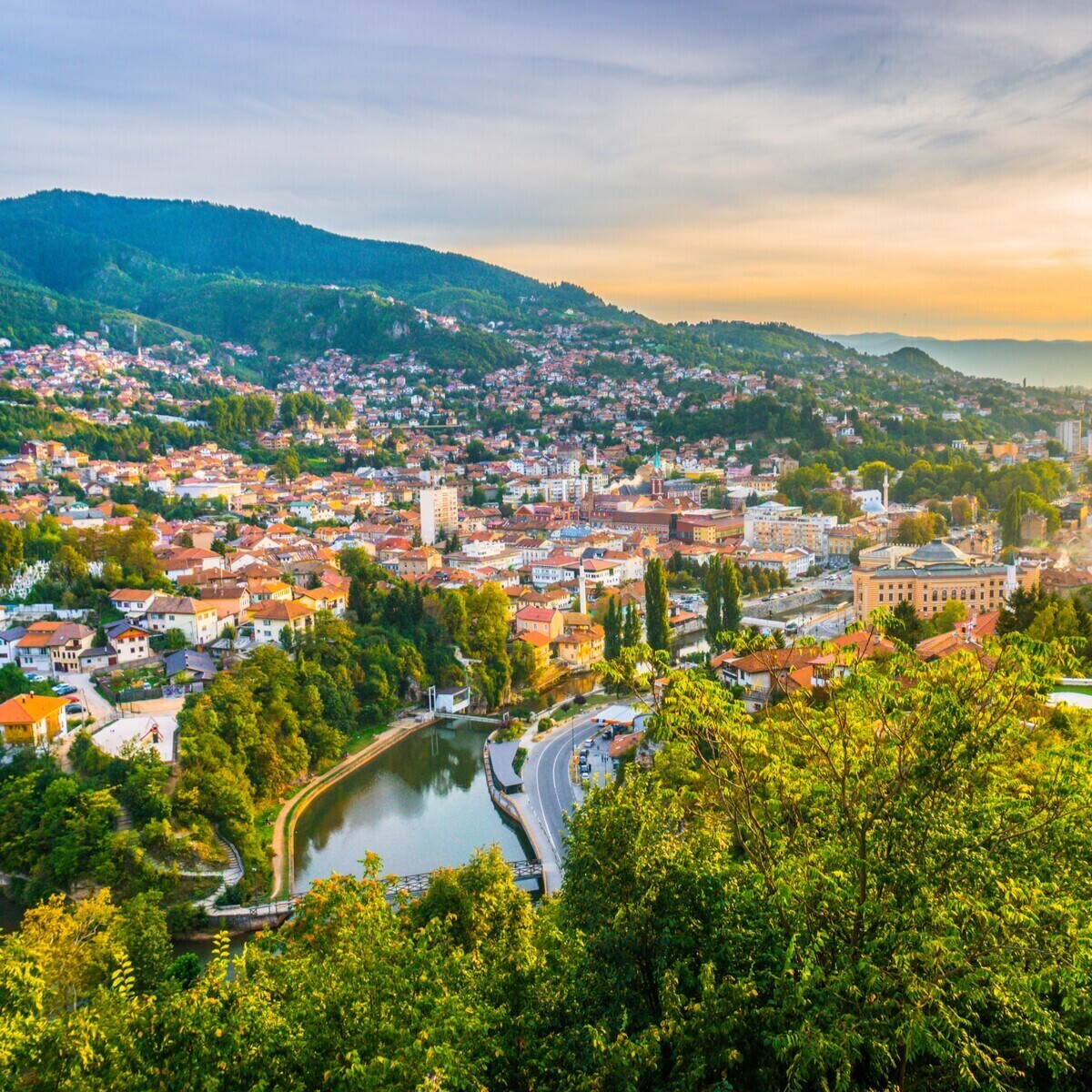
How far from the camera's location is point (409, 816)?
29.8ft

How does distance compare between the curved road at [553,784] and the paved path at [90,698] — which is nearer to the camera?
the curved road at [553,784]

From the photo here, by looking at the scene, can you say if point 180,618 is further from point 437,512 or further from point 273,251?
point 273,251

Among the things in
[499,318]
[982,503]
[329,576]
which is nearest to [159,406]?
[329,576]

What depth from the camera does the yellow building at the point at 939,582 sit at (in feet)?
46.2

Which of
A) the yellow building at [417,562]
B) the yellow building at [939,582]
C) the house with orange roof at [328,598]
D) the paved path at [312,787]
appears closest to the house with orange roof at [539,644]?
the paved path at [312,787]

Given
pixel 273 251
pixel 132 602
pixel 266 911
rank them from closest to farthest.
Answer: pixel 266 911 → pixel 132 602 → pixel 273 251

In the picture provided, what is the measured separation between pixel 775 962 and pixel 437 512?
73.3 ft

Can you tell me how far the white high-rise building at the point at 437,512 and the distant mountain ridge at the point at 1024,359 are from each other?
27.1m

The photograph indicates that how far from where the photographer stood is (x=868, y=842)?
2480 mm

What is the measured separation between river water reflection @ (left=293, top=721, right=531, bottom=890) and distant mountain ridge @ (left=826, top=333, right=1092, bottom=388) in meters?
36.3

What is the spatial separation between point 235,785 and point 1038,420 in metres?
42.3

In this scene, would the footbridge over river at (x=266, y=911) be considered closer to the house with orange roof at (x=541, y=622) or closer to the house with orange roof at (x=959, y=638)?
the house with orange roof at (x=959, y=638)

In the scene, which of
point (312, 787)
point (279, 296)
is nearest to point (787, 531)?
point (312, 787)

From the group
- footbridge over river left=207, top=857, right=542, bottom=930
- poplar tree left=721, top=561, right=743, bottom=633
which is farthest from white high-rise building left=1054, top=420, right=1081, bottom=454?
footbridge over river left=207, top=857, right=542, bottom=930
